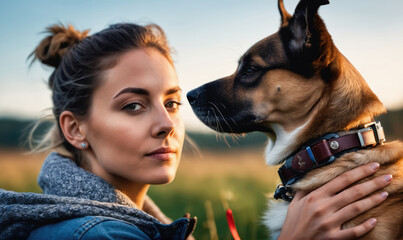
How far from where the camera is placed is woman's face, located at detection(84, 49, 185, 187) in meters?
2.02

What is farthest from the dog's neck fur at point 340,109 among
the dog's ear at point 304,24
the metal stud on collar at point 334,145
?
the dog's ear at point 304,24

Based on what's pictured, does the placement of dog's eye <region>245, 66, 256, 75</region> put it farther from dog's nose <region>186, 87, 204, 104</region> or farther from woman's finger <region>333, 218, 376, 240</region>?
woman's finger <region>333, 218, 376, 240</region>

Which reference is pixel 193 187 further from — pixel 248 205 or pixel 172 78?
pixel 172 78

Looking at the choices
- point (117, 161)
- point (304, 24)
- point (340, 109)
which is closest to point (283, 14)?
point (304, 24)

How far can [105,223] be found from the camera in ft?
5.40

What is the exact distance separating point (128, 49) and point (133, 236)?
3.99 ft

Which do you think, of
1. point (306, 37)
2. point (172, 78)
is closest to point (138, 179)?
point (172, 78)

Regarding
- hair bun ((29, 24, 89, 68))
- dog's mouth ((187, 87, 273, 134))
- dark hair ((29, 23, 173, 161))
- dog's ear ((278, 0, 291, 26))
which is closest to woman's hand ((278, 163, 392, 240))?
dog's mouth ((187, 87, 273, 134))

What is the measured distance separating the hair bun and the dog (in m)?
1.01

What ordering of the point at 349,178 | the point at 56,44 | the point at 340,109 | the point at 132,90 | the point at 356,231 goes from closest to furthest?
1. the point at 356,231
2. the point at 349,178
3. the point at 132,90
4. the point at 340,109
5. the point at 56,44

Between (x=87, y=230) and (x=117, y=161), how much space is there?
54 centimetres

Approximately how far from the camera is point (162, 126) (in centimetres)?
202

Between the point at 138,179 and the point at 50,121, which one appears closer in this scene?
the point at 138,179

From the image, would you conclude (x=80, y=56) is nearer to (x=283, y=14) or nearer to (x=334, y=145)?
(x=283, y=14)
